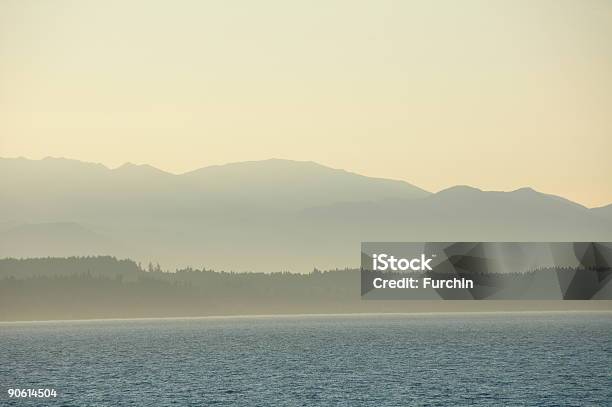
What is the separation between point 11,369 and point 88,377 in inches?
1365

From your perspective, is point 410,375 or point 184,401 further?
point 410,375

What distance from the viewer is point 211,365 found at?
18962 cm

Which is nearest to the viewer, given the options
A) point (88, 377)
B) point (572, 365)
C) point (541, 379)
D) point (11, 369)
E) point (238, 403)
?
point (238, 403)

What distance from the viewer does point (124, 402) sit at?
132 meters

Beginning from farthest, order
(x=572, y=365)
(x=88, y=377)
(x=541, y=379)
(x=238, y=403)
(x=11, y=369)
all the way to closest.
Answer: (x=11, y=369) → (x=572, y=365) → (x=88, y=377) → (x=541, y=379) → (x=238, y=403)

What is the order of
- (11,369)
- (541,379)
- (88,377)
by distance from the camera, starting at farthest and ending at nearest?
(11,369)
(88,377)
(541,379)

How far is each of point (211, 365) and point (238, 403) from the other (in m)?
62.1

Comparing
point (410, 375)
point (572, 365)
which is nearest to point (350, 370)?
point (410, 375)

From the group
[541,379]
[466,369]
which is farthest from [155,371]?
[541,379]

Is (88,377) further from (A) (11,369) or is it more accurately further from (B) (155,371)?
(A) (11,369)

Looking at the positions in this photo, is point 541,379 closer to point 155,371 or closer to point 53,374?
point 155,371

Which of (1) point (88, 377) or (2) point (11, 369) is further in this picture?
(2) point (11, 369)

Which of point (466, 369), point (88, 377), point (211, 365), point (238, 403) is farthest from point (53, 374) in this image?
point (466, 369)

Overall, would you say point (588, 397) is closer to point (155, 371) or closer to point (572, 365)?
point (572, 365)
